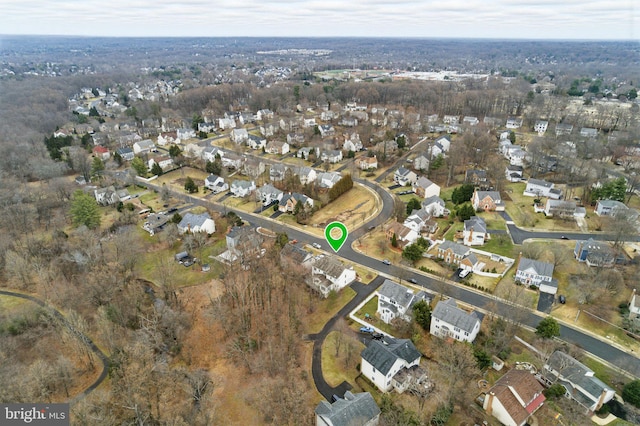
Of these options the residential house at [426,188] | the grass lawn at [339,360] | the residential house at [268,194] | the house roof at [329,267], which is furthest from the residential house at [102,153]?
the grass lawn at [339,360]

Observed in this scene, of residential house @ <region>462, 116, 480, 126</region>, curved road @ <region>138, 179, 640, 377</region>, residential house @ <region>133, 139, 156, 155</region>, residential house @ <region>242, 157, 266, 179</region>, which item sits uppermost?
residential house @ <region>462, 116, 480, 126</region>

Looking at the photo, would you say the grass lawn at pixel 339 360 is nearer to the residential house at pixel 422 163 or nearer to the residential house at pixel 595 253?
the residential house at pixel 595 253

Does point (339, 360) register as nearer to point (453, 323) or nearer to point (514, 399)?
point (453, 323)

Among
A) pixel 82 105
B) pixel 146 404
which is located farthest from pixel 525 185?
pixel 82 105

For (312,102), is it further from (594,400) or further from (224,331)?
(594,400)

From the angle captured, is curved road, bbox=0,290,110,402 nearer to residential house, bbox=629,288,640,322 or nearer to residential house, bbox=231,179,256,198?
residential house, bbox=231,179,256,198

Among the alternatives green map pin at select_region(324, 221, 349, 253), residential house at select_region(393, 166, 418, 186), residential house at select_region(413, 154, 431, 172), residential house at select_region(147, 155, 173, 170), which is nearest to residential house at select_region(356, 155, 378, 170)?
residential house at select_region(393, 166, 418, 186)
